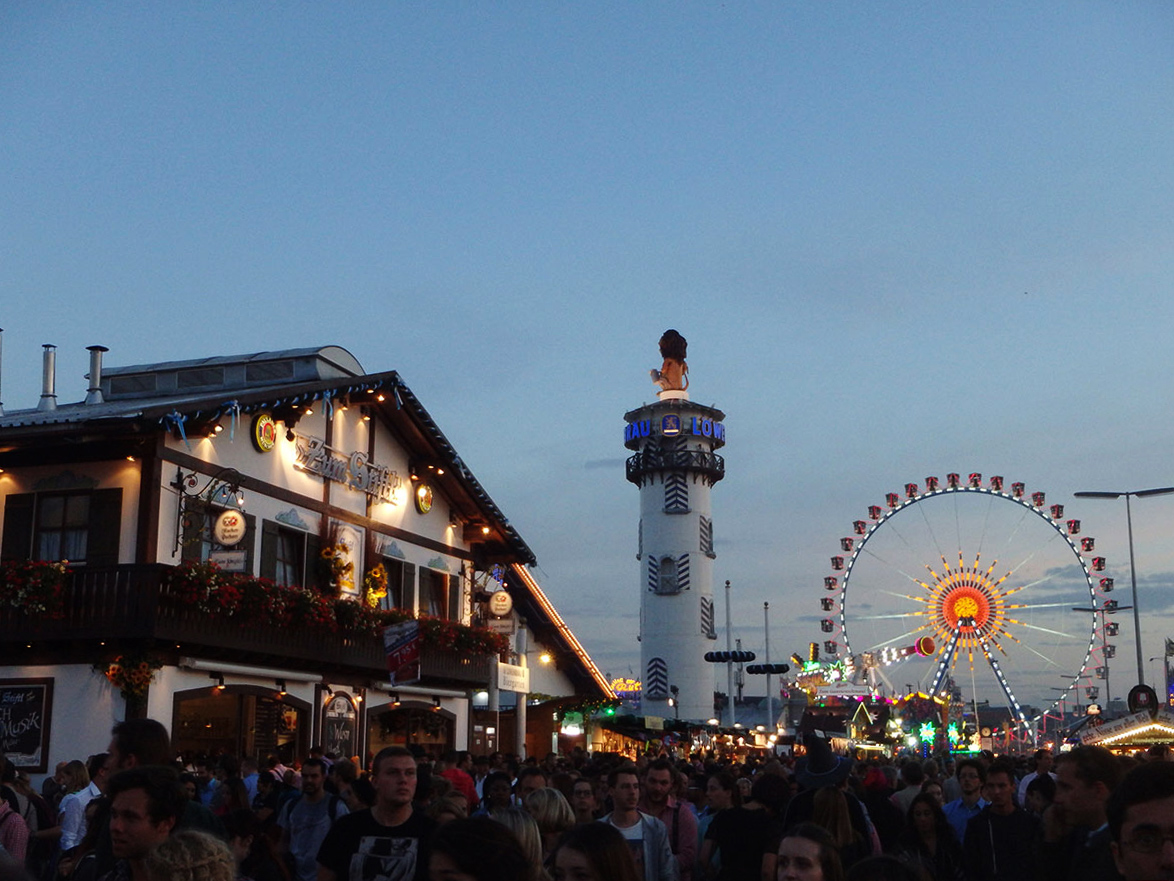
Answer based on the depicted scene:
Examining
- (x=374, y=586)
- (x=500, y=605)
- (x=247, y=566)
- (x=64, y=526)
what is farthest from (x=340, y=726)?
(x=64, y=526)

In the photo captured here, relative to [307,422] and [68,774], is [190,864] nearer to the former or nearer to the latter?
[68,774]

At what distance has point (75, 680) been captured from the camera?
76.9 feet

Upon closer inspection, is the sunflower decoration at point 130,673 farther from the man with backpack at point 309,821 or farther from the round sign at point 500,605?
the round sign at point 500,605

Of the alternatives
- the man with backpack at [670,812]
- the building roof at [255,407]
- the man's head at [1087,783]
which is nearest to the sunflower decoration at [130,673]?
the building roof at [255,407]

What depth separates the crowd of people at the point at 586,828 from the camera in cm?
486

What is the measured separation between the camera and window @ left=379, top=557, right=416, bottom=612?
3128 cm

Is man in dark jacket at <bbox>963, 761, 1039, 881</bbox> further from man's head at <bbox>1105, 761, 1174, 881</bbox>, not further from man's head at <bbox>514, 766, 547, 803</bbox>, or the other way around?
man's head at <bbox>1105, 761, 1174, 881</bbox>

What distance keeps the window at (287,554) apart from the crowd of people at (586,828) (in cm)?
1056

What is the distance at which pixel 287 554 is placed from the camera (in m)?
27.9

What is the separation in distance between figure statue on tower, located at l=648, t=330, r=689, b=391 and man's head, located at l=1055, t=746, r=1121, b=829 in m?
64.4

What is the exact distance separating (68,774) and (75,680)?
28.8 ft

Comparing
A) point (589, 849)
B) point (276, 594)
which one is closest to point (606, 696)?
point (276, 594)

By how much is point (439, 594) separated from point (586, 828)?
28.4 metres

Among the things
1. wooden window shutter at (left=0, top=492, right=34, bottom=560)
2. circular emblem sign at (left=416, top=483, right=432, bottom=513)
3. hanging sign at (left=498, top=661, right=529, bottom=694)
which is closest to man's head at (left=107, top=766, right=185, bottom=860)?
wooden window shutter at (left=0, top=492, right=34, bottom=560)
